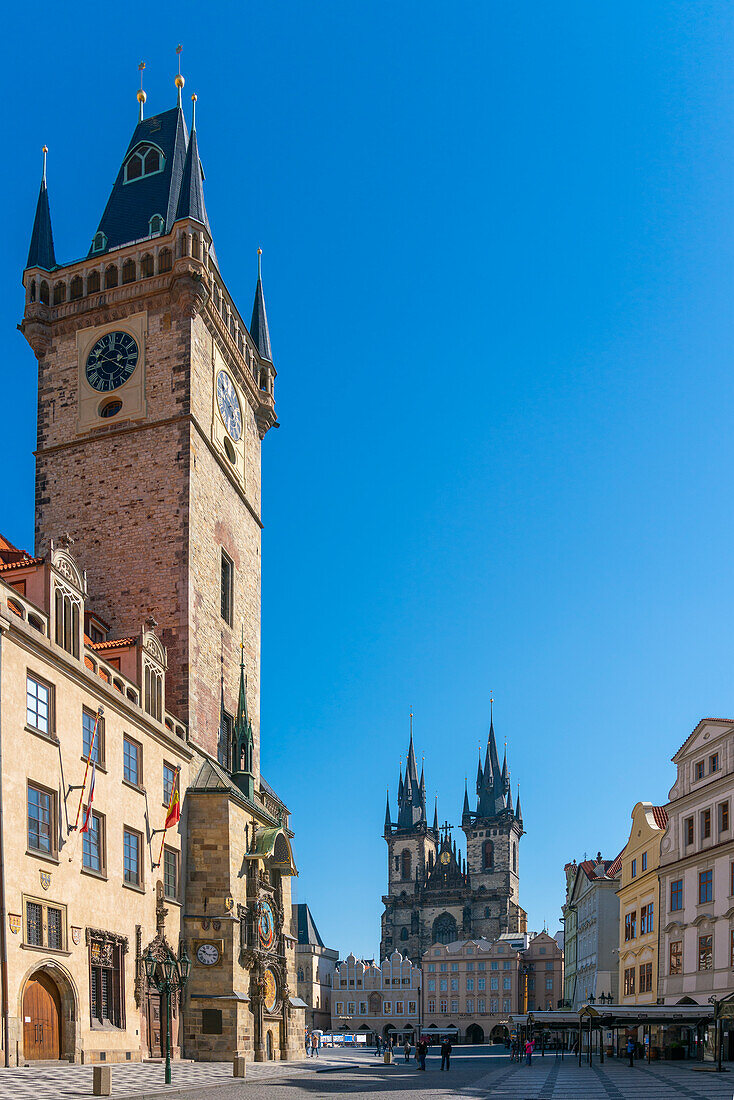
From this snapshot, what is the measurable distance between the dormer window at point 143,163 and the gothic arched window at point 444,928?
372 feet

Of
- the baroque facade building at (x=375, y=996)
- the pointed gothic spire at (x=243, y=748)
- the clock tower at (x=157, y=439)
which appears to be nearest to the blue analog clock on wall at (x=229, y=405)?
the clock tower at (x=157, y=439)

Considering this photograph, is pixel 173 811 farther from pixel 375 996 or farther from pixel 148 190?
pixel 375 996

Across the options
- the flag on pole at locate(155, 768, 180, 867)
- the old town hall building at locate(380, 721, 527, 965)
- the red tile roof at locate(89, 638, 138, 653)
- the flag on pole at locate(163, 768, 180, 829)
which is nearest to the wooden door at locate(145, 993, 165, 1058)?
the flag on pole at locate(155, 768, 180, 867)

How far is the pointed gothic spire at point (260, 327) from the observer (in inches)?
1871

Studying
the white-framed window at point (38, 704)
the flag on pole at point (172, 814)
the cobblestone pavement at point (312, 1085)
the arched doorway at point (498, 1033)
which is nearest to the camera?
the cobblestone pavement at point (312, 1085)

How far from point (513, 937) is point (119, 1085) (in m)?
114

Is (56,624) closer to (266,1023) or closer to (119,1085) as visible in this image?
(119,1085)

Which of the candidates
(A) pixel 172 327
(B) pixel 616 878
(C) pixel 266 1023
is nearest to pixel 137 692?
(C) pixel 266 1023

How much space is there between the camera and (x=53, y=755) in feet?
77.6

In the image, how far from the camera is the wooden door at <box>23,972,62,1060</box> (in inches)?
853

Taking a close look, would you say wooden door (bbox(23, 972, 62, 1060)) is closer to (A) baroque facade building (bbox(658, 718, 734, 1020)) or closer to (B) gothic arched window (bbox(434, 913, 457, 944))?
(A) baroque facade building (bbox(658, 718, 734, 1020))

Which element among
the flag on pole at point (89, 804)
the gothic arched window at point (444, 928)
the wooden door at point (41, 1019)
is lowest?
the gothic arched window at point (444, 928)

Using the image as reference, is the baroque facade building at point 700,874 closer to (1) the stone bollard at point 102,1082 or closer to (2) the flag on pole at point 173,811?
(2) the flag on pole at point 173,811

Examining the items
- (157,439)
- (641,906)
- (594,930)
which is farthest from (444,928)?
(157,439)
